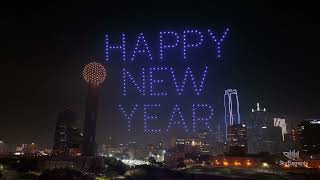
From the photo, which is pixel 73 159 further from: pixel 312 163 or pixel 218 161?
pixel 312 163

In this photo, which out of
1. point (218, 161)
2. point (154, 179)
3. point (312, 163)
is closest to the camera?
point (154, 179)

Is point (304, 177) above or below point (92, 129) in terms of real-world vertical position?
below

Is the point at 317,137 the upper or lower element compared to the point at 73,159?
upper

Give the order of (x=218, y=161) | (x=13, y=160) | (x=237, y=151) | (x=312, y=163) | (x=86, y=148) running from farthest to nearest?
→ (x=86, y=148) → (x=13, y=160) → (x=237, y=151) → (x=218, y=161) → (x=312, y=163)

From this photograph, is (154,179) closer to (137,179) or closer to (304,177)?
(137,179)

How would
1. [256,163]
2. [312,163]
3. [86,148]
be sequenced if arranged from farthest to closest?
1. [86,148]
2. [256,163]
3. [312,163]

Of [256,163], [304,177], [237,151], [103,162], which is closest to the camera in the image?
[304,177]

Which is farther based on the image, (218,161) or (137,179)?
(218,161)

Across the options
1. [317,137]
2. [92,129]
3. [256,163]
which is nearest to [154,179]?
[256,163]

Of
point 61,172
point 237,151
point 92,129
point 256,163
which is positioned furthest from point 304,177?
point 92,129
